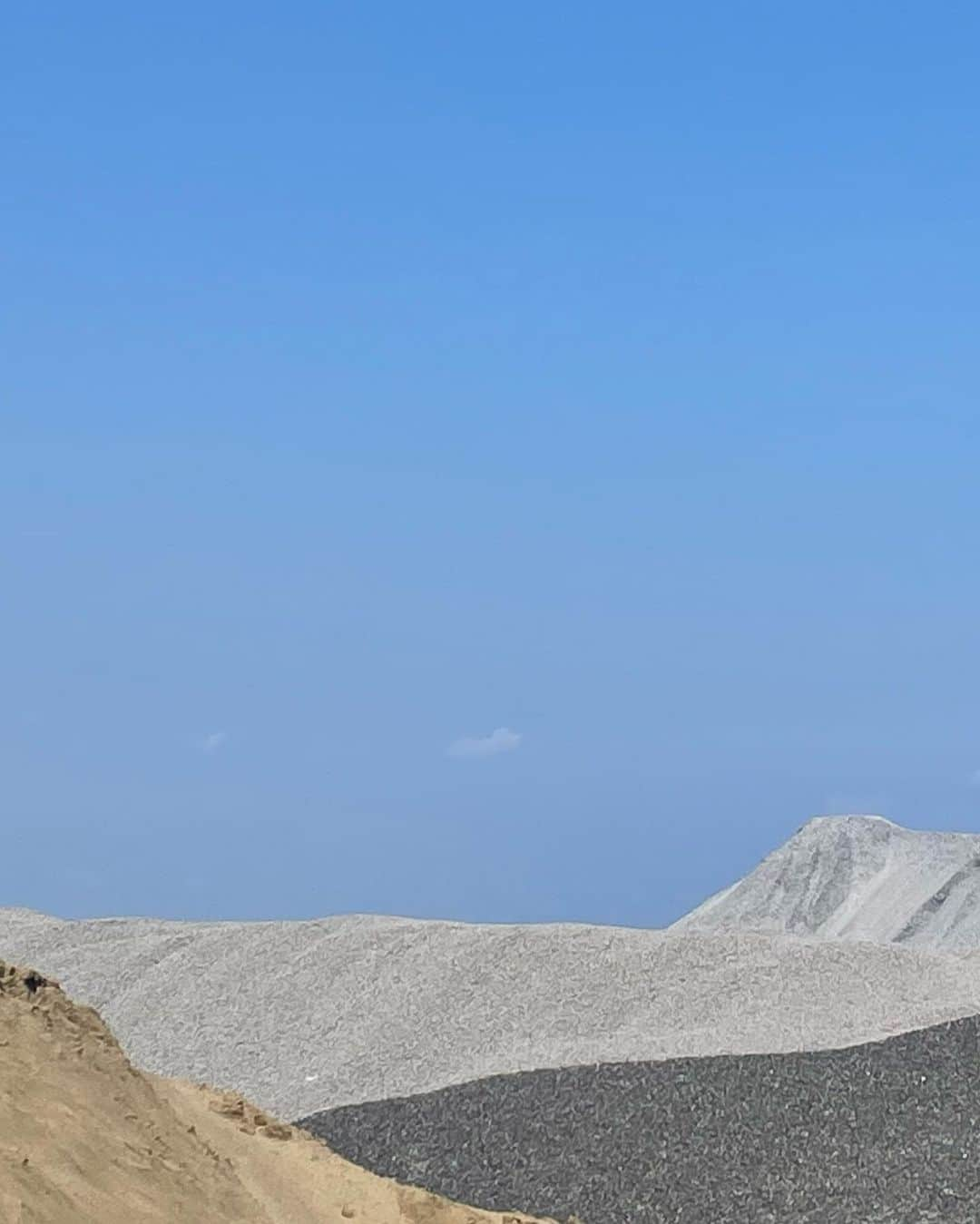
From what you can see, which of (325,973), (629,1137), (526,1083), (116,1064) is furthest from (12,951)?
(116,1064)

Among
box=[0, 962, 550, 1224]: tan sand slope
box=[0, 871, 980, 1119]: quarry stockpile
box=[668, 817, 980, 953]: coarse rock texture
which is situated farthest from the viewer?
box=[668, 817, 980, 953]: coarse rock texture

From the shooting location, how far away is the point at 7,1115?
11.4 ft

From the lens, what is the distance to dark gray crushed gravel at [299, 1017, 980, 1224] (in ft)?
20.9

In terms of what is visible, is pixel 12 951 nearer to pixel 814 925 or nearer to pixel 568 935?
pixel 568 935

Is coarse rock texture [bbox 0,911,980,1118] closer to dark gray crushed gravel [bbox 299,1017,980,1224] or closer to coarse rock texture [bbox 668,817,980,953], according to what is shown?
dark gray crushed gravel [bbox 299,1017,980,1224]

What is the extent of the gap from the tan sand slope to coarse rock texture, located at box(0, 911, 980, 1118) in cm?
308

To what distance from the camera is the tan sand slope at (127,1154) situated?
3408 mm

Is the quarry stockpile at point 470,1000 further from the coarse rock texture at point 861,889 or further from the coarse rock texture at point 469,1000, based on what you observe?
the coarse rock texture at point 861,889

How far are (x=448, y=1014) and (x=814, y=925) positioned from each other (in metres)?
7.51

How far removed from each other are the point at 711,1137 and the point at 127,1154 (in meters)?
3.66

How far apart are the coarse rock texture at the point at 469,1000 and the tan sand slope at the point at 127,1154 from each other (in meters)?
3.08

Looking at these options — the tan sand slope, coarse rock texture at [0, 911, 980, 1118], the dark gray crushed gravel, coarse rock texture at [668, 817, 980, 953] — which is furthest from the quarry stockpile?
coarse rock texture at [668, 817, 980, 953]

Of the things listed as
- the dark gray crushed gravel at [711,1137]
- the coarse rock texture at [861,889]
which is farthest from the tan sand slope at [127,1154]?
the coarse rock texture at [861,889]

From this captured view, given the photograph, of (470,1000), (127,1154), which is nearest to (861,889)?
(470,1000)
